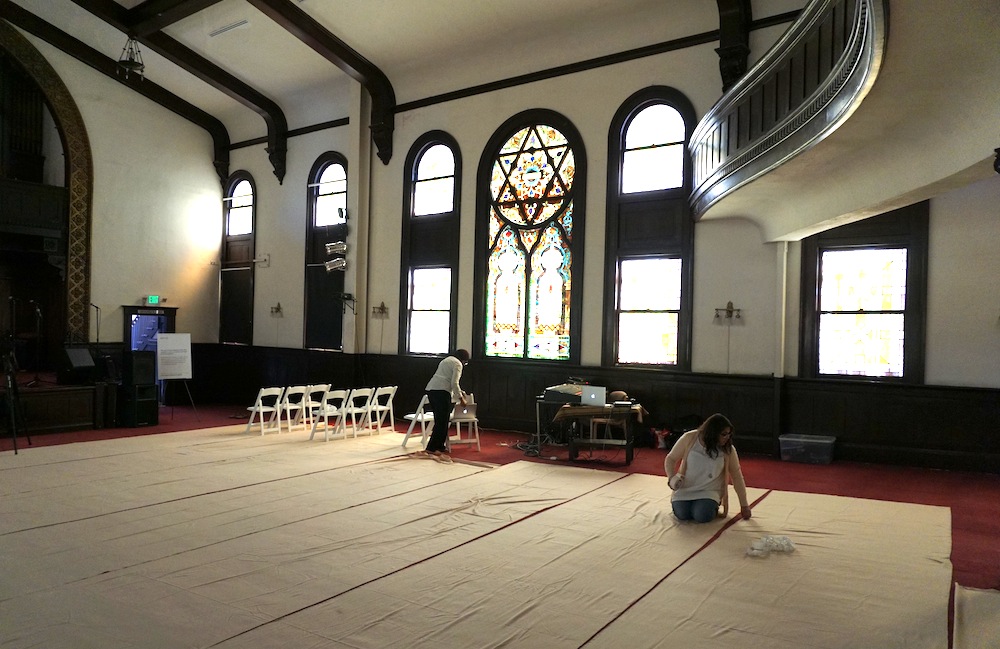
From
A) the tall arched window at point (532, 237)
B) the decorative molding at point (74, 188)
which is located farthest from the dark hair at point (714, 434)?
the decorative molding at point (74, 188)

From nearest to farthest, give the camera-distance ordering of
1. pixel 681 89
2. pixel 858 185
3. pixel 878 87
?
pixel 878 87, pixel 858 185, pixel 681 89

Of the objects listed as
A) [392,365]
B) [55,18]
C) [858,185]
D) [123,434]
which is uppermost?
[55,18]

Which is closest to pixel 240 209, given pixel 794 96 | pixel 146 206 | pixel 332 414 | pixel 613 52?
pixel 146 206

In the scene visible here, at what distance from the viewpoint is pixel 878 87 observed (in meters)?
4.76

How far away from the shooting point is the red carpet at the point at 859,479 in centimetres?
518

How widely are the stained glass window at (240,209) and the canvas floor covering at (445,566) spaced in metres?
8.72

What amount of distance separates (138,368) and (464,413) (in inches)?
217

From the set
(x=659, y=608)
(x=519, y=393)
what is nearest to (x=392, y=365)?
(x=519, y=393)

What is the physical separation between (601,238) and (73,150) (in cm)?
975

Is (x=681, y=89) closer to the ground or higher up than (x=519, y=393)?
higher up

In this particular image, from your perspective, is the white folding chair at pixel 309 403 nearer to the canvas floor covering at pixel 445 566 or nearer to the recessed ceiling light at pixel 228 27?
the canvas floor covering at pixel 445 566

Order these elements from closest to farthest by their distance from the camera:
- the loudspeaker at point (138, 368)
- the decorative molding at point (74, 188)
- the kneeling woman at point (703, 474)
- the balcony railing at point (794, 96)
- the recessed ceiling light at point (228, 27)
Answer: the balcony railing at point (794, 96) < the kneeling woman at point (703, 474) < the loudspeaker at point (138, 368) < the recessed ceiling light at point (228, 27) < the decorative molding at point (74, 188)

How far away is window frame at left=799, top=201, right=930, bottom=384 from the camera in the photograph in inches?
327

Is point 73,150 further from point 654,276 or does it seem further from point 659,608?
point 659,608
